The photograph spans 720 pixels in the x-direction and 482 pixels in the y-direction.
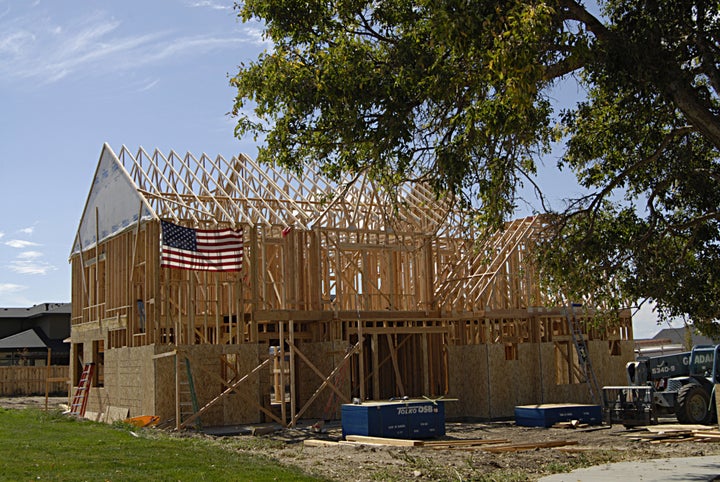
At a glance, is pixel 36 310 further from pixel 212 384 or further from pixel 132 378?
pixel 212 384

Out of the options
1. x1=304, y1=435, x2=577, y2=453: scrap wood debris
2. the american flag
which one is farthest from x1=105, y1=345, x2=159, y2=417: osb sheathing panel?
x1=304, y1=435, x2=577, y2=453: scrap wood debris

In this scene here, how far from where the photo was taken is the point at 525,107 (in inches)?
369

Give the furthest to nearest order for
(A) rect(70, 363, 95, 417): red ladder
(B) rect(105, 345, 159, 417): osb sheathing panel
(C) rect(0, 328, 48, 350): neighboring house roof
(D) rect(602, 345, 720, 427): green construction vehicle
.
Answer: (C) rect(0, 328, 48, 350): neighboring house roof < (A) rect(70, 363, 95, 417): red ladder < (B) rect(105, 345, 159, 417): osb sheathing panel < (D) rect(602, 345, 720, 427): green construction vehicle

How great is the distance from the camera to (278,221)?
2350cm

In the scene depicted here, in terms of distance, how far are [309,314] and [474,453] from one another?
8618 mm

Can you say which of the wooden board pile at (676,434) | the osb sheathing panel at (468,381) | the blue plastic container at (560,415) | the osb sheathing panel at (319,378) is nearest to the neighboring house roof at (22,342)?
the osb sheathing panel at (319,378)

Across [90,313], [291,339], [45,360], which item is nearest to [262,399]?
[291,339]

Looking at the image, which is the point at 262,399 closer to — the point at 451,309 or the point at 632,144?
the point at 451,309

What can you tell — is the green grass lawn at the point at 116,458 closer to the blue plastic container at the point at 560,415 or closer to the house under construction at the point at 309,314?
the house under construction at the point at 309,314

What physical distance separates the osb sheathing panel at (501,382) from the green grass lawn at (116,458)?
880cm

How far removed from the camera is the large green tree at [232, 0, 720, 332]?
397 inches

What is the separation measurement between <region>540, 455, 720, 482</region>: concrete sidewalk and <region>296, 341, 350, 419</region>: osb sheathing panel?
1000 centimetres

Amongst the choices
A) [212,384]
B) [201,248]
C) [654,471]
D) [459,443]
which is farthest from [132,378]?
[654,471]

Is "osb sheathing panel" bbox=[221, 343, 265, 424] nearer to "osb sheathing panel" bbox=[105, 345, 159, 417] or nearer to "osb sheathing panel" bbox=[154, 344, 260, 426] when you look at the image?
"osb sheathing panel" bbox=[154, 344, 260, 426]
